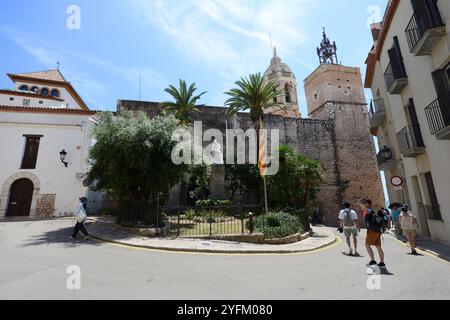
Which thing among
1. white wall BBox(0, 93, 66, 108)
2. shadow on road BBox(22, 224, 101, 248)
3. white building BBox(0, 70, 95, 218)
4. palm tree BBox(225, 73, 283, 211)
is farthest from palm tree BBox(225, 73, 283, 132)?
white wall BBox(0, 93, 66, 108)

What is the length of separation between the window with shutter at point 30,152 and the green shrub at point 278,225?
16.6 metres

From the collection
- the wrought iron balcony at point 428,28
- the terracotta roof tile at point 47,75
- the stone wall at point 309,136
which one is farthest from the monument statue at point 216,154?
the terracotta roof tile at point 47,75

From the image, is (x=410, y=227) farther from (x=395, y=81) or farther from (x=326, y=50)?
(x=326, y=50)

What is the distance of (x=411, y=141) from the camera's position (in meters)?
12.3

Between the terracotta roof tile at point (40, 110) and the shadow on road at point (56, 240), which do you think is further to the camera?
the terracotta roof tile at point (40, 110)

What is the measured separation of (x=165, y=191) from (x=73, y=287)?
874 centimetres

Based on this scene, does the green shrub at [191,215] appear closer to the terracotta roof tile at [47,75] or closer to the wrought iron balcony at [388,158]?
the wrought iron balcony at [388,158]

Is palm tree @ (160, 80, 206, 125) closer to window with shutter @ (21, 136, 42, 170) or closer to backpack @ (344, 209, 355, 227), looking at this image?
window with shutter @ (21, 136, 42, 170)

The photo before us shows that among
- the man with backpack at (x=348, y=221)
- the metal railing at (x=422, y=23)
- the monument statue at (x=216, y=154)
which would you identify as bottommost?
the man with backpack at (x=348, y=221)

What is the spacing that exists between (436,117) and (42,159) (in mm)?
23093

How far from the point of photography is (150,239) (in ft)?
33.2

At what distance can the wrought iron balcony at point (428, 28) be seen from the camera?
903cm

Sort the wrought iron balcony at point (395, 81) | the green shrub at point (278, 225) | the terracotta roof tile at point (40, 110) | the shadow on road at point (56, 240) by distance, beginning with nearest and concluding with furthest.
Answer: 1. the shadow on road at point (56, 240)
2. the green shrub at point (278, 225)
3. the wrought iron balcony at point (395, 81)
4. the terracotta roof tile at point (40, 110)
